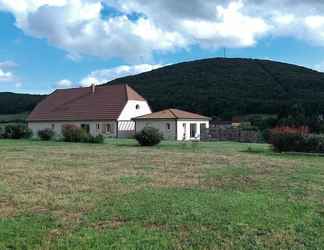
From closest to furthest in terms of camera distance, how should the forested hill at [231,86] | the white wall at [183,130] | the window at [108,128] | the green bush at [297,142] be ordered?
the green bush at [297,142] → the white wall at [183,130] → the window at [108,128] → the forested hill at [231,86]

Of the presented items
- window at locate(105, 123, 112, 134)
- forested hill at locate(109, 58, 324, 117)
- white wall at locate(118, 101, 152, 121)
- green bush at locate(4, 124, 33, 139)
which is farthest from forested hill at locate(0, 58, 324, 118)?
green bush at locate(4, 124, 33, 139)

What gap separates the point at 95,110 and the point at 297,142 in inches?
1165

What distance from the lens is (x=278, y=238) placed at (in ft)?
18.7

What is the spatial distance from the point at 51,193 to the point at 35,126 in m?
46.0

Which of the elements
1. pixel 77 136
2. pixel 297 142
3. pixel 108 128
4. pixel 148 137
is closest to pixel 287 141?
pixel 297 142

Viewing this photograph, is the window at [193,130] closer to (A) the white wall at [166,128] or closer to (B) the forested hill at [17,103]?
(A) the white wall at [166,128]

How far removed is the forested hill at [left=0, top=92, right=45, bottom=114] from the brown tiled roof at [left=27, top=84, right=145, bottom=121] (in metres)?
30.2

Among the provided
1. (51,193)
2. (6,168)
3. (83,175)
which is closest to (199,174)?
(83,175)

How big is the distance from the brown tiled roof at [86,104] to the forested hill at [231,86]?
16.3 meters

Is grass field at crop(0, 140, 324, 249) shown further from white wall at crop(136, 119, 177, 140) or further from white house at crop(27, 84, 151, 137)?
white house at crop(27, 84, 151, 137)

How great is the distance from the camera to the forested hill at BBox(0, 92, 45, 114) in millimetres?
84375

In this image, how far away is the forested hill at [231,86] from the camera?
6669 centimetres

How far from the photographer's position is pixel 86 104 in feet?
167

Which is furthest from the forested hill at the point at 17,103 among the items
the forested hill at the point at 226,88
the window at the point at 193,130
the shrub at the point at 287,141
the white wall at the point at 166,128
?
the shrub at the point at 287,141
